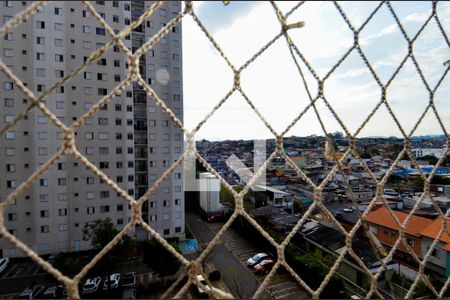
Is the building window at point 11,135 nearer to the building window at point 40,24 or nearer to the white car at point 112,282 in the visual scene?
the building window at point 40,24

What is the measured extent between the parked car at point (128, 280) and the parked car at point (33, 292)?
2.22 ft

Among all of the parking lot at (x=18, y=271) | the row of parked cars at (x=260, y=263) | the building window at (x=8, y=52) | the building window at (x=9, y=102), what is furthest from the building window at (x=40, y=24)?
the row of parked cars at (x=260, y=263)

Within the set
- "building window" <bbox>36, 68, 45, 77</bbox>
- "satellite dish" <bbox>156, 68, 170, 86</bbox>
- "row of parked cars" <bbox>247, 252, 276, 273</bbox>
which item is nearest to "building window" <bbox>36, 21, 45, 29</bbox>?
"building window" <bbox>36, 68, 45, 77</bbox>

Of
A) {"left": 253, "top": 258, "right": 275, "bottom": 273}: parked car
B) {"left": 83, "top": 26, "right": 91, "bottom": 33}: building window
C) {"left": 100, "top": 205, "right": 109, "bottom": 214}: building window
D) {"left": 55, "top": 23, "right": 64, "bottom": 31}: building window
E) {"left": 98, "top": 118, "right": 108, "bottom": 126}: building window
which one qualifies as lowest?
{"left": 253, "top": 258, "right": 275, "bottom": 273}: parked car

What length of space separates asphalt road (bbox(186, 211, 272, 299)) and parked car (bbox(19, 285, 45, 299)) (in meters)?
1.46

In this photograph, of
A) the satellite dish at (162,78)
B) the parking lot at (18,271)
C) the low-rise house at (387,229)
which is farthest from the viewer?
the parking lot at (18,271)

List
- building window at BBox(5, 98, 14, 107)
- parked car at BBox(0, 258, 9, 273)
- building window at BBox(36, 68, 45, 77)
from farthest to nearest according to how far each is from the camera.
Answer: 1. parked car at BBox(0, 258, 9, 273)
2. building window at BBox(36, 68, 45, 77)
3. building window at BBox(5, 98, 14, 107)

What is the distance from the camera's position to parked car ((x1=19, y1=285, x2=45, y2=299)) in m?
2.23

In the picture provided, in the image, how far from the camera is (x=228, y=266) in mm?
2908

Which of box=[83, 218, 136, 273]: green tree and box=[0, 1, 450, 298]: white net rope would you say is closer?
box=[0, 1, 450, 298]: white net rope

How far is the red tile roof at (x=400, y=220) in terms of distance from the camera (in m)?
0.78

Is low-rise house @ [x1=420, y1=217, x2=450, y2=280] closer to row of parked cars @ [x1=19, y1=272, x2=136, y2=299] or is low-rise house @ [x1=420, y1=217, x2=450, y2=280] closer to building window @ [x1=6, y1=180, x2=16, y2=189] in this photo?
row of parked cars @ [x1=19, y1=272, x2=136, y2=299]

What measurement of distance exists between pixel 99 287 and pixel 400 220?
2.40m

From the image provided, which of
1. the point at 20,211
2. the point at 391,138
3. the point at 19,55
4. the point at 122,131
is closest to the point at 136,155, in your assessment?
the point at 122,131
